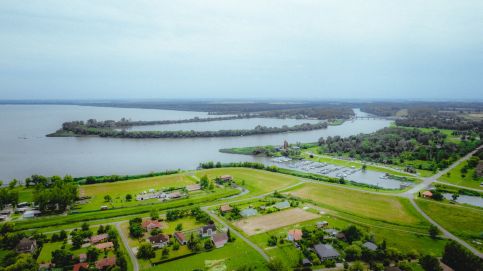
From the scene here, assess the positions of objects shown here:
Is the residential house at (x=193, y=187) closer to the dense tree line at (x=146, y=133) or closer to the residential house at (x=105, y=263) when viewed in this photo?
the residential house at (x=105, y=263)

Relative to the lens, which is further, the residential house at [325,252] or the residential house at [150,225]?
the residential house at [150,225]

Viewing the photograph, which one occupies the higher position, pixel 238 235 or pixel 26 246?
pixel 26 246

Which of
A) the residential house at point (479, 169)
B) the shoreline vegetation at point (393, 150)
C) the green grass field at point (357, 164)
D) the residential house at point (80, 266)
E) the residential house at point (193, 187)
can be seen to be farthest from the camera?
the shoreline vegetation at point (393, 150)

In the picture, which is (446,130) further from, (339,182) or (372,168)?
(339,182)

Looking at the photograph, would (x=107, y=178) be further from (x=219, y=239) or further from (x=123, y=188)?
(x=219, y=239)

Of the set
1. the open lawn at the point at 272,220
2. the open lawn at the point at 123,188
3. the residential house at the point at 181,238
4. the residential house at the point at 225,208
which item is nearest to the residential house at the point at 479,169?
the open lawn at the point at 272,220

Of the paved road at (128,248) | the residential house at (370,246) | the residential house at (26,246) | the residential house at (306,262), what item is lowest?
the paved road at (128,248)

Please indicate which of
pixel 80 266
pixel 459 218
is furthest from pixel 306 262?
pixel 459 218
